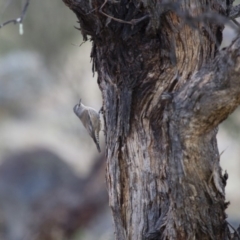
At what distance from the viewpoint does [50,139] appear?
521 inches

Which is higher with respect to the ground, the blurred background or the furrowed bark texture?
the blurred background

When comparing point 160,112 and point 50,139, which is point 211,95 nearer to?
point 160,112

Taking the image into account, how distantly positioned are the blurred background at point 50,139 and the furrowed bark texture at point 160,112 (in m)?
4.89

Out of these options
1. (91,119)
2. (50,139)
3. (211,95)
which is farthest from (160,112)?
(50,139)

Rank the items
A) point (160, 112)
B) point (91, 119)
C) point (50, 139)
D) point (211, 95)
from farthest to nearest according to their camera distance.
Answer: point (50, 139)
point (91, 119)
point (160, 112)
point (211, 95)

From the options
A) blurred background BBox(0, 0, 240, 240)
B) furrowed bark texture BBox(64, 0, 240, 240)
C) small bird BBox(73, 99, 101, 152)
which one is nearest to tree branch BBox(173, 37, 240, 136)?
furrowed bark texture BBox(64, 0, 240, 240)

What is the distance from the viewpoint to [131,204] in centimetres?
260

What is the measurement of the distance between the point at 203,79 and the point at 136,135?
16.4 inches

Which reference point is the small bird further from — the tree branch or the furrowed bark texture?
the tree branch

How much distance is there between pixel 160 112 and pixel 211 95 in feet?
0.89

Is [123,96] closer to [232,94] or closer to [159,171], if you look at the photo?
[159,171]

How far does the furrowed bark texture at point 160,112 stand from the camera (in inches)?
91.3

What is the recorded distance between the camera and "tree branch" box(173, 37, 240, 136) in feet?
7.23

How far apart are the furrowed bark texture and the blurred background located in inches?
192
